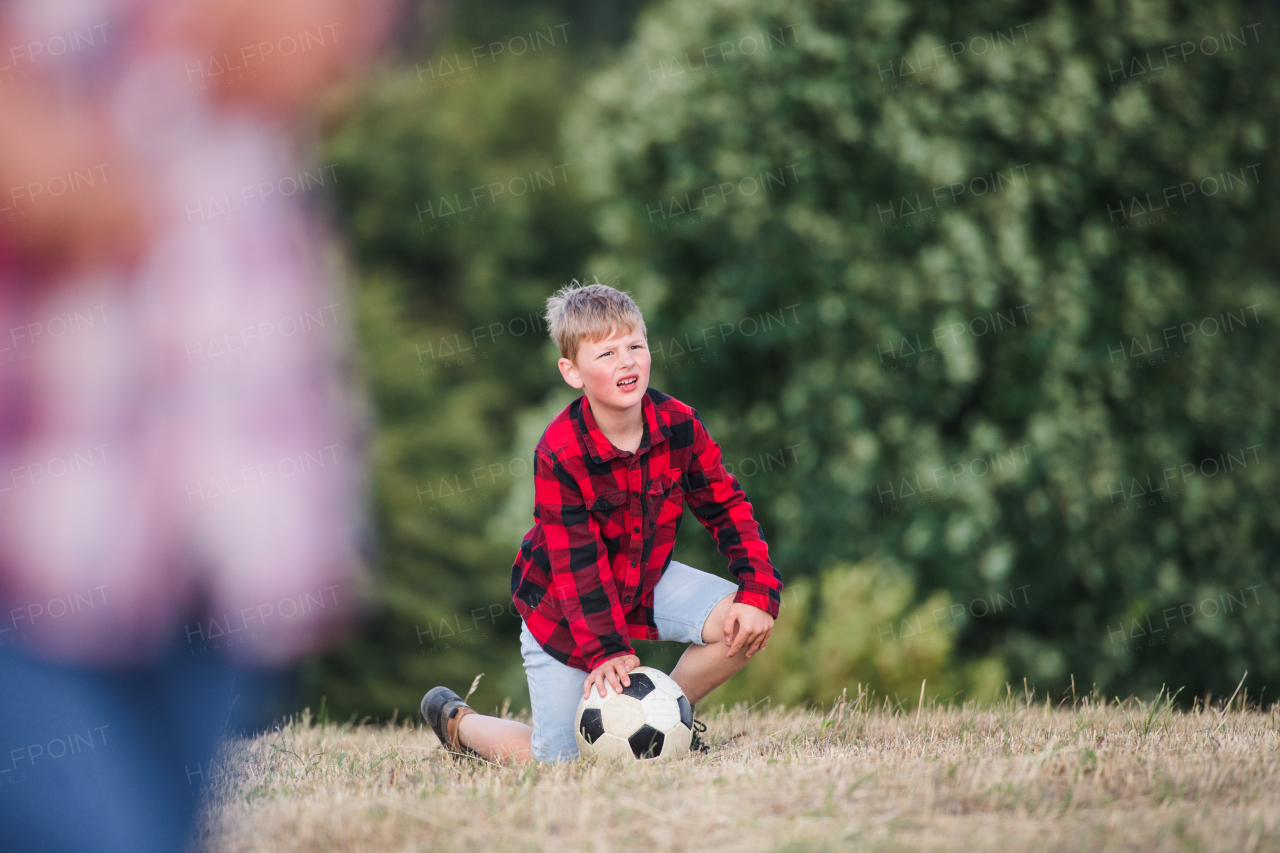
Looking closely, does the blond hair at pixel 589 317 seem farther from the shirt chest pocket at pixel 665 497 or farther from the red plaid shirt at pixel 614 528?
the shirt chest pocket at pixel 665 497

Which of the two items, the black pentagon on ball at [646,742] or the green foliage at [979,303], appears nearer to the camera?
the black pentagon on ball at [646,742]

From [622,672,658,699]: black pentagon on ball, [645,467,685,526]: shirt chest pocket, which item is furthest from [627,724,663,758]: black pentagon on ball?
[645,467,685,526]: shirt chest pocket

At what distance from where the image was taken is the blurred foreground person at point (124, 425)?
1958 millimetres

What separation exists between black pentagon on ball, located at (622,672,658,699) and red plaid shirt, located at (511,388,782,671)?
10cm

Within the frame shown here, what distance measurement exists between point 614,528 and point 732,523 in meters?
0.47

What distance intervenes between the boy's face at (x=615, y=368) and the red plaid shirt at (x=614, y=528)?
11 centimetres

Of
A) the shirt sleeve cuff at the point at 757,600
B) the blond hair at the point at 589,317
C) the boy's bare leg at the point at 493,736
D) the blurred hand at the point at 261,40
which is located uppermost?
the blurred hand at the point at 261,40

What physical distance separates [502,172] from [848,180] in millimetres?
13905

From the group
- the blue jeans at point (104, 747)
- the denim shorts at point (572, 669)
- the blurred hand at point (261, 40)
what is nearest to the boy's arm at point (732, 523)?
the denim shorts at point (572, 669)

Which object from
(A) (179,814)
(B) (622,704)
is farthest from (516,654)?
(A) (179,814)

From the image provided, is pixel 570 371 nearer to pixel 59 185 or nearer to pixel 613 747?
pixel 613 747

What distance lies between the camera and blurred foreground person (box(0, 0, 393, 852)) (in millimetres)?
1958

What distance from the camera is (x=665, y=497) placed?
3660 millimetres

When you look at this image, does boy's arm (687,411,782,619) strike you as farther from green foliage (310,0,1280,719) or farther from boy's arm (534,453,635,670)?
green foliage (310,0,1280,719)
